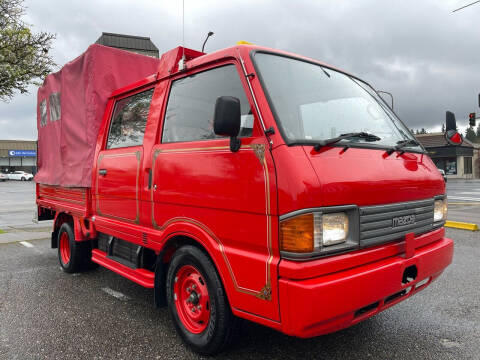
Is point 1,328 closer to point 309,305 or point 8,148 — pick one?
point 309,305

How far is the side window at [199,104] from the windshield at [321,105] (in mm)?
214

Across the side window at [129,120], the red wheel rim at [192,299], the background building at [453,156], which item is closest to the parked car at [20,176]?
the background building at [453,156]

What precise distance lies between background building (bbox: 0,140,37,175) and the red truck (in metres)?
62.4

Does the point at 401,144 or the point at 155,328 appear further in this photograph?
the point at 155,328

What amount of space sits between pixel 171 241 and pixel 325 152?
150cm

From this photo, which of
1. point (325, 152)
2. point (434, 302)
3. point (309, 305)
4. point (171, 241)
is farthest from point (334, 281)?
point (434, 302)

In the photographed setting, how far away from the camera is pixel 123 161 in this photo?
3.71m

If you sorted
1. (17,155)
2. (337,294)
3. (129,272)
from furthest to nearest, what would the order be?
(17,155), (129,272), (337,294)

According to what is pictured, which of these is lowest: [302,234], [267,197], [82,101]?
[302,234]

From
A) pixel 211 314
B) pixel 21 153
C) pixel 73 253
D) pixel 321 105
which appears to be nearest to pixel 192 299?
pixel 211 314

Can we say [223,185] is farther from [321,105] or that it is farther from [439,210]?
[439,210]

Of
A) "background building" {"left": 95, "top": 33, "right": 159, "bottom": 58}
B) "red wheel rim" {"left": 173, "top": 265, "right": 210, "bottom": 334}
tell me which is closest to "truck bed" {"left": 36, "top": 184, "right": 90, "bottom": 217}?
"red wheel rim" {"left": 173, "top": 265, "right": 210, "bottom": 334}

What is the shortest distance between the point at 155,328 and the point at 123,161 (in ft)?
5.29

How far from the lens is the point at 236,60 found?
2668mm
